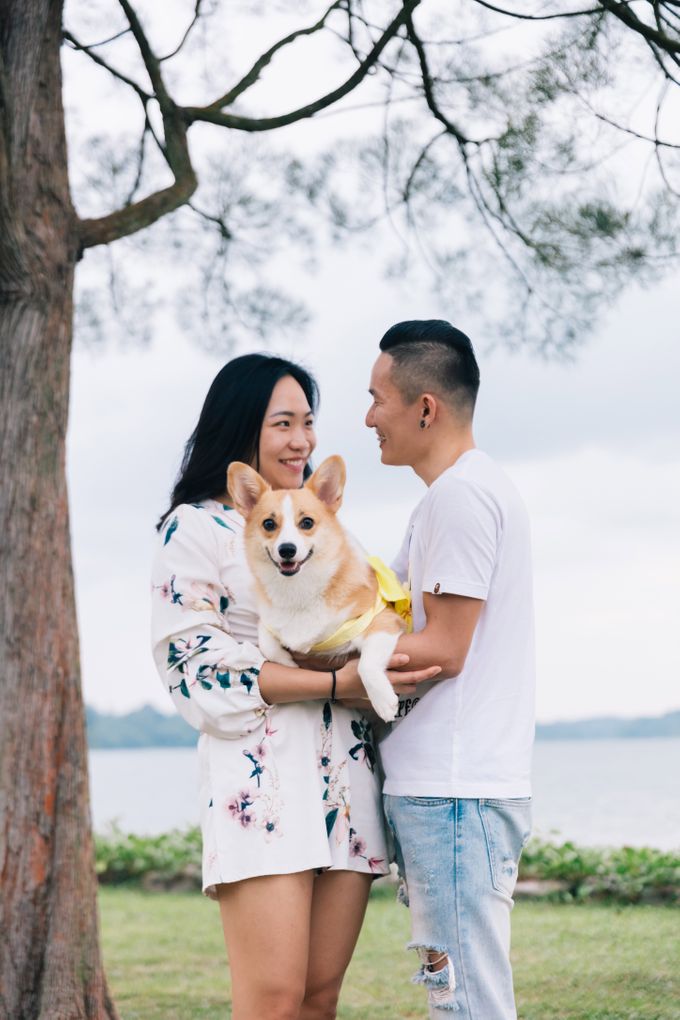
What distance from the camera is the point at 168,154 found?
16.3 feet

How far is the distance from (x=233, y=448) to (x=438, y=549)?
0.83m

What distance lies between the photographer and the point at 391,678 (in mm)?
2424

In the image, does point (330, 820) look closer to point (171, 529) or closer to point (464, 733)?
point (464, 733)

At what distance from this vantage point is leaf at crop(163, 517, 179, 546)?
269 cm

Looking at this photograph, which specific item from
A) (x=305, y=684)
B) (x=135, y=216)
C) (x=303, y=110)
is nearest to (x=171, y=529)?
(x=305, y=684)

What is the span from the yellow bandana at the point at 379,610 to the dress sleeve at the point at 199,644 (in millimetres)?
193

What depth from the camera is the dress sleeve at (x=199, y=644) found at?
2.51m

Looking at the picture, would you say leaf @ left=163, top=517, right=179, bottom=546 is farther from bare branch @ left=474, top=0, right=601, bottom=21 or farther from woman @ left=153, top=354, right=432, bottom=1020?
bare branch @ left=474, top=0, right=601, bottom=21

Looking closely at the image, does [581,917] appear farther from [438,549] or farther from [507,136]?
[438,549]

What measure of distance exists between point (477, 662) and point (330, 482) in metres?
Result: 0.69

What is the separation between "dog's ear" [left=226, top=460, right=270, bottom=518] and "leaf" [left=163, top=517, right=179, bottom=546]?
16cm

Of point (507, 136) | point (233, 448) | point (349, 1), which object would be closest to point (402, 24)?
point (349, 1)

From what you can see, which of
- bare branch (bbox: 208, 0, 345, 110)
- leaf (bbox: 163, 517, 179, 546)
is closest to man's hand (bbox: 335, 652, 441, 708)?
leaf (bbox: 163, 517, 179, 546)

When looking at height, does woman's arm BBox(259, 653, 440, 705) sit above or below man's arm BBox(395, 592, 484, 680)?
below
